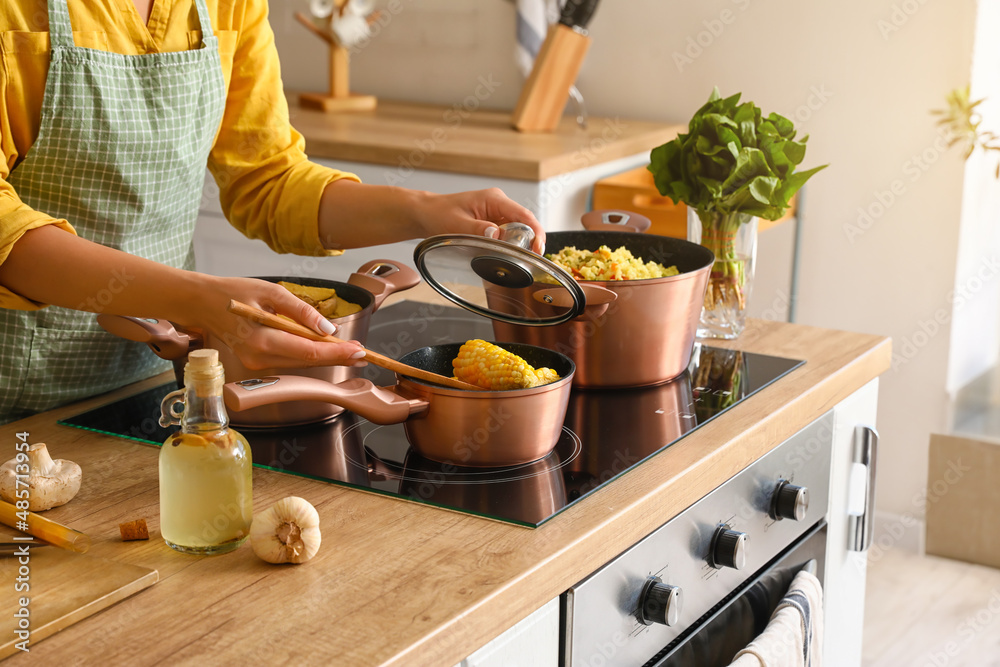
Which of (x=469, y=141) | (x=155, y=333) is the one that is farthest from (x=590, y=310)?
(x=469, y=141)

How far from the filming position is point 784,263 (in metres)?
2.57

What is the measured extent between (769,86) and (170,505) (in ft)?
6.98

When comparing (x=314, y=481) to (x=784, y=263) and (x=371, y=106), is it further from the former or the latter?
(x=371, y=106)

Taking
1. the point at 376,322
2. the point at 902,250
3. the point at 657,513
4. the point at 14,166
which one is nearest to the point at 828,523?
the point at 657,513

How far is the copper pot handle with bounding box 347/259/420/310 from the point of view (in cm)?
111

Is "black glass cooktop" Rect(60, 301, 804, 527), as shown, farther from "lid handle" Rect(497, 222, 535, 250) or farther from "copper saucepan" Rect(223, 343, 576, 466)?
"lid handle" Rect(497, 222, 535, 250)

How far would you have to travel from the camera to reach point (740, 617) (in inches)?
41.6

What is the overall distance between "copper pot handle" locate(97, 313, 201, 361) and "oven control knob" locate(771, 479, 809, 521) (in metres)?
0.61

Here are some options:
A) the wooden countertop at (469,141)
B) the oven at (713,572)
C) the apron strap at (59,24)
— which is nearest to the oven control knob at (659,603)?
the oven at (713,572)

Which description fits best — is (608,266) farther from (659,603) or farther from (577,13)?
(577,13)

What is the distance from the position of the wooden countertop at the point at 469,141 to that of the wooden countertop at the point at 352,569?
1.30 m

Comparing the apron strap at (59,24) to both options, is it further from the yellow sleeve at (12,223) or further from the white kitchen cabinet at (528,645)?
the white kitchen cabinet at (528,645)

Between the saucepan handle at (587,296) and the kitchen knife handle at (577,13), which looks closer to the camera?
the saucepan handle at (587,296)

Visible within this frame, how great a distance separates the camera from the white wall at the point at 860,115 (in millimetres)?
2334
